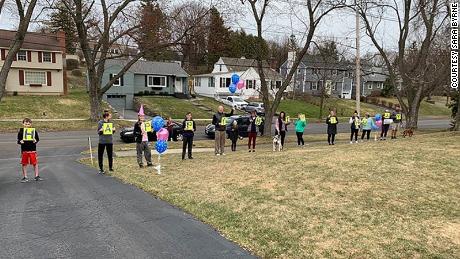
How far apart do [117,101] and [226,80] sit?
1677 centimetres

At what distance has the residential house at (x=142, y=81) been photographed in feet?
158

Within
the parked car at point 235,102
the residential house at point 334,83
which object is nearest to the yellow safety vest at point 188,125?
the parked car at point 235,102

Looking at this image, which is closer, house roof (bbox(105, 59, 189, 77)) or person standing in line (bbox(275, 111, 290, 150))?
person standing in line (bbox(275, 111, 290, 150))

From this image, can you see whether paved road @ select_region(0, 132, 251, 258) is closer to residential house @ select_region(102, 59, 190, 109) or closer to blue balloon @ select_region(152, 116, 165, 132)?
blue balloon @ select_region(152, 116, 165, 132)

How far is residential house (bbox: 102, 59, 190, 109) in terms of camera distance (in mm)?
48031

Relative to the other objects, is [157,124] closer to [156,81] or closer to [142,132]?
[142,132]

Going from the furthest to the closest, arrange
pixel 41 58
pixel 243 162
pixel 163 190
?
pixel 41 58 → pixel 243 162 → pixel 163 190

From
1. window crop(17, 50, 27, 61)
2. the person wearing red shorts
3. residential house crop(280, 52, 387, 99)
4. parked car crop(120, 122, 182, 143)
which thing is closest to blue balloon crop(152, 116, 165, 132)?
the person wearing red shorts

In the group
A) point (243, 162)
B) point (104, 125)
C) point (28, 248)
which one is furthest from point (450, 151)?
point (28, 248)

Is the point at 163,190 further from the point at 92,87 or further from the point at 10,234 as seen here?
the point at 92,87

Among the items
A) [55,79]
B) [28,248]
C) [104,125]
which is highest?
[55,79]

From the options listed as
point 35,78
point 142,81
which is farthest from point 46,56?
point 142,81

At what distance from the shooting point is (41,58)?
4353cm

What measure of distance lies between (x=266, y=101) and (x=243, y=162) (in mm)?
13105
